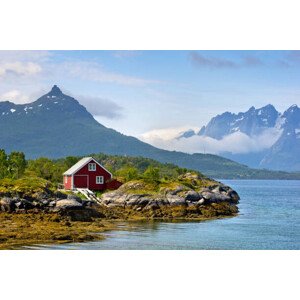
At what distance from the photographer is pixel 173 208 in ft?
207

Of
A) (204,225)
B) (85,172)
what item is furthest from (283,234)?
→ (85,172)

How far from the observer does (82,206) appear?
55000 millimetres

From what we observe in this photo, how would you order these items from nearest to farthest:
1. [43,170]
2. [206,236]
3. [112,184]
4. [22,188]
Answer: [206,236]
[22,188]
[112,184]
[43,170]

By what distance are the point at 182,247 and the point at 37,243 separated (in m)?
8.81

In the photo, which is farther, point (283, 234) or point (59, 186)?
point (59, 186)

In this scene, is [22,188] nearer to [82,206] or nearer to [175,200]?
[82,206]

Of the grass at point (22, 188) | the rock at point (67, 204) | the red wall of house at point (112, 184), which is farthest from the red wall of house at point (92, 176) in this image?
the rock at point (67, 204)

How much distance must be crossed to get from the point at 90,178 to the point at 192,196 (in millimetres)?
12691

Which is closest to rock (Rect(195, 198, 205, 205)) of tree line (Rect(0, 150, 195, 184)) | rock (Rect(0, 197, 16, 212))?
tree line (Rect(0, 150, 195, 184))

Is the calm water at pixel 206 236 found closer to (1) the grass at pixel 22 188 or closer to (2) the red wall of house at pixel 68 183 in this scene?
(1) the grass at pixel 22 188

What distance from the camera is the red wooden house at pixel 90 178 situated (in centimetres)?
7131

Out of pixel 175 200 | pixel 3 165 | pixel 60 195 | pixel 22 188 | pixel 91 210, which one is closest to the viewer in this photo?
pixel 91 210

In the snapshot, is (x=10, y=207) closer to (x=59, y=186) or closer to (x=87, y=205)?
(x=87, y=205)

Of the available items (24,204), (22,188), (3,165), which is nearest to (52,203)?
(24,204)
